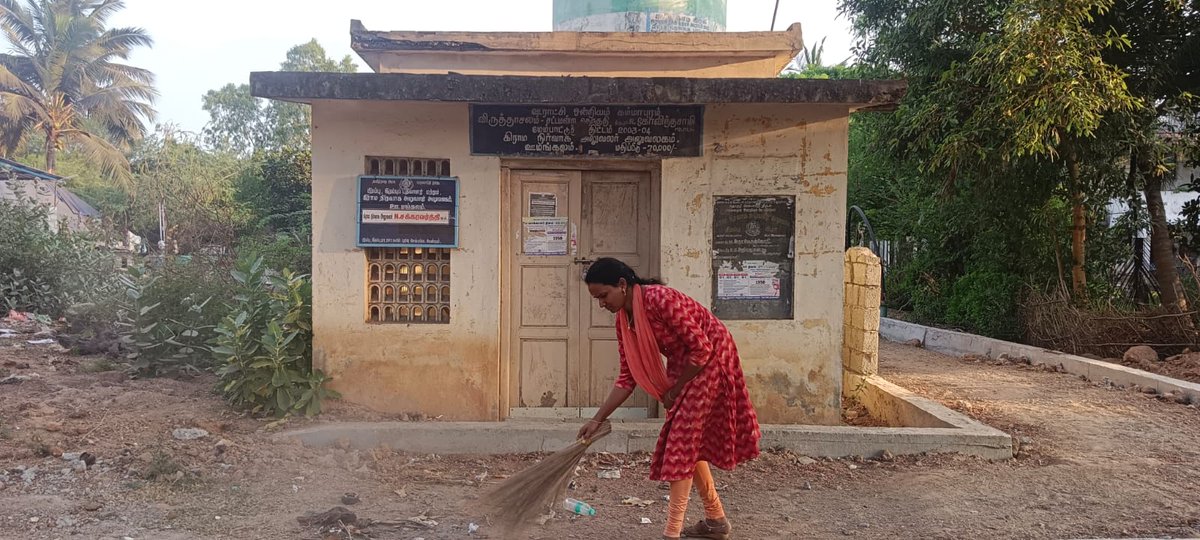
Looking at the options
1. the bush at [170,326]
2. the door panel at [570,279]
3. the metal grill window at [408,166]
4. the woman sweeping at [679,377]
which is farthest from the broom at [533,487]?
the bush at [170,326]

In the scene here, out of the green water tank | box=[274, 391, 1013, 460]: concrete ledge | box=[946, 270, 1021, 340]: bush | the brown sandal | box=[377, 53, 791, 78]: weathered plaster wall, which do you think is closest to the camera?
the brown sandal

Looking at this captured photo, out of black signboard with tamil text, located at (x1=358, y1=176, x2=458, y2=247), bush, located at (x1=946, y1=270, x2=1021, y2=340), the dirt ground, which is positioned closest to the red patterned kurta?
the dirt ground

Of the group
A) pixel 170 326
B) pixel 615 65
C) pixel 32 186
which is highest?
pixel 615 65

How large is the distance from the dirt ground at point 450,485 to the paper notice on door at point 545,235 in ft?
4.95

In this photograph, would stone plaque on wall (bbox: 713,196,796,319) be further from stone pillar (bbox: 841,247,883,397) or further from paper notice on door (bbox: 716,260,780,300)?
stone pillar (bbox: 841,247,883,397)

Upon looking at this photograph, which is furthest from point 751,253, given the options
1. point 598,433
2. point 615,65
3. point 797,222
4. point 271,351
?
point 271,351

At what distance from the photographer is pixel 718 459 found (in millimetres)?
3852

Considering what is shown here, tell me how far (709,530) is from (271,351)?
323cm

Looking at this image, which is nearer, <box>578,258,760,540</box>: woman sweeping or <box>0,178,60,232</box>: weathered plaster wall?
<box>578,258,760,540</box>: woman sweeping

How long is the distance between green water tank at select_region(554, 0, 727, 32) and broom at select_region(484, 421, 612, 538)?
582cm

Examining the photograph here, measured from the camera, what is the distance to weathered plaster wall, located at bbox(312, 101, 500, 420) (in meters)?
5.84

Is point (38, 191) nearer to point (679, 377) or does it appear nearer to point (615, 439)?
point (615, 439)

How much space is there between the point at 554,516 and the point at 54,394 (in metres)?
4.40

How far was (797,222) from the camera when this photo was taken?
6.04 m
